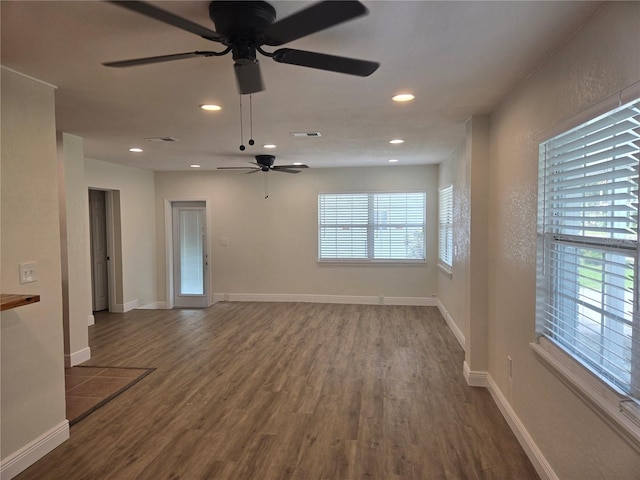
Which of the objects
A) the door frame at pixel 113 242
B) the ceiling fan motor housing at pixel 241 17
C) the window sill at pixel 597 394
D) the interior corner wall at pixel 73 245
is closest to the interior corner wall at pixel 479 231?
the window sill at pixel 597 394

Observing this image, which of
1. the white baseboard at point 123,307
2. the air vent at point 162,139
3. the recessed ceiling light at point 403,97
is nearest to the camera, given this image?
the recessed ceiling light at point 403,97

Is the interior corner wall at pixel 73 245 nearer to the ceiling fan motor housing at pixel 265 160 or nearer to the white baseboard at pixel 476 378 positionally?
the ceiling fan motor housing at pixel 265 160

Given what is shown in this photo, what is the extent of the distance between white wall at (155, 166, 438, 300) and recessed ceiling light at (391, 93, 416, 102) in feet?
12.5

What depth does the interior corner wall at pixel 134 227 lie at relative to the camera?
6.13 meters

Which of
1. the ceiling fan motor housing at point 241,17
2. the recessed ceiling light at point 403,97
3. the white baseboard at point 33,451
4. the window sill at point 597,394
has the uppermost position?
the recessed ceiling light at point 403,97

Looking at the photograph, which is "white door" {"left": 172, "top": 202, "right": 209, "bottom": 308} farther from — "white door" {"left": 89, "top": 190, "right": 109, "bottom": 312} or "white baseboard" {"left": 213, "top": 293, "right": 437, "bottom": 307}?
"white door" {"left": 89, "top": 190, "right": 109, "bottom": 312}

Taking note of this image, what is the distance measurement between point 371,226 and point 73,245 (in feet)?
14.8

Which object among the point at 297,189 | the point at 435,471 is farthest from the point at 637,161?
the point at 297,189

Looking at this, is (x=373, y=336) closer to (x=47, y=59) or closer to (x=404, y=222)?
(x=404, y=222)

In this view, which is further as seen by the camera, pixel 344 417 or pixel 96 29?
pixel 344 417

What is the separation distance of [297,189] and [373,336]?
10.3 feet

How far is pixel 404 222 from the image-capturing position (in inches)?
266

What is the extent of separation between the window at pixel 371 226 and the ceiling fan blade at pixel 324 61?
5.15 m

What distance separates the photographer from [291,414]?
9.87ft
